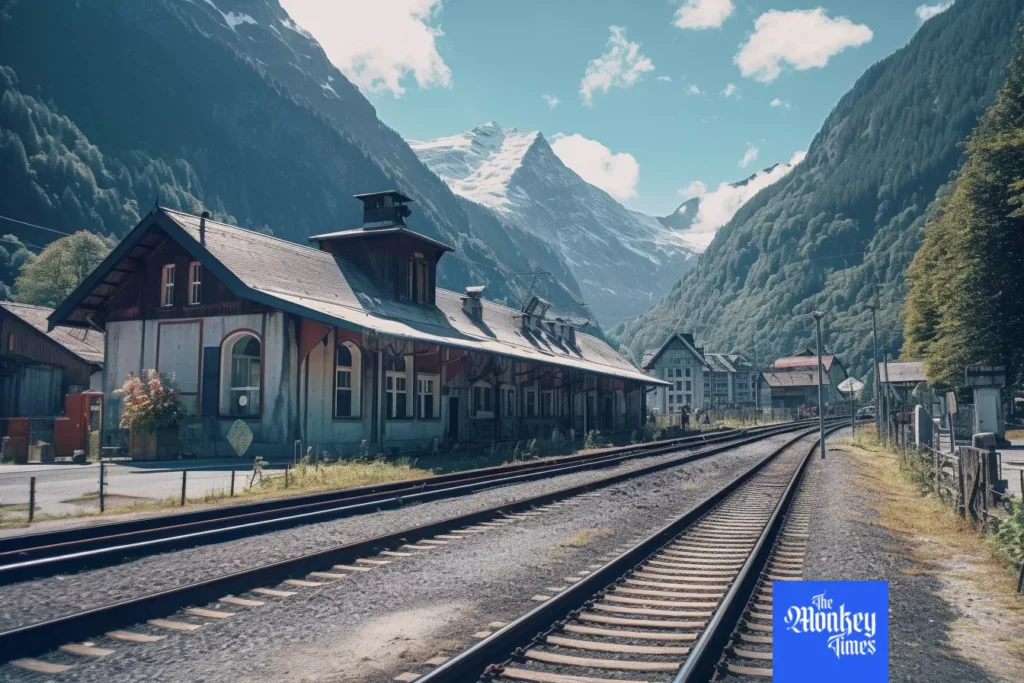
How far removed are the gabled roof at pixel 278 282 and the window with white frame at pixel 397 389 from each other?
1439 millimetres

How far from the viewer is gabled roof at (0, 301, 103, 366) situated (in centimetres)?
3588

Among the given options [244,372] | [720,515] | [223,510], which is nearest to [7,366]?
[244,372]

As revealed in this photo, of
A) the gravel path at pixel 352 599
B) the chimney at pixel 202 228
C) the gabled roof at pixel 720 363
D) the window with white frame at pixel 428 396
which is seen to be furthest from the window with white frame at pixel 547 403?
the gabled roof at pixel 720 363

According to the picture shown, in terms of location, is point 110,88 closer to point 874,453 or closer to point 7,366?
point 7,366

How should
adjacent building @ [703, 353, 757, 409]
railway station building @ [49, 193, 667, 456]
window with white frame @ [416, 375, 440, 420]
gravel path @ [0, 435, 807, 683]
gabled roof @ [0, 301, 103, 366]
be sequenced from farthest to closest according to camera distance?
adjacent building @ [703, 353, 757, 409]
gabled roof @ [0, 301, 103, 366]
window with white frame @ [416, 375, 440, 420]
railway station building @ [49, 193, 667, 456]
gravel path @ [0, 435, 807, 683]

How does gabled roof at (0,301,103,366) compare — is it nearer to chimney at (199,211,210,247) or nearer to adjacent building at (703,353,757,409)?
chimney at (199,211,210,247)

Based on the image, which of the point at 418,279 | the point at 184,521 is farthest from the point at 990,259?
the point at 184,521

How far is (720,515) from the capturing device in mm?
12172

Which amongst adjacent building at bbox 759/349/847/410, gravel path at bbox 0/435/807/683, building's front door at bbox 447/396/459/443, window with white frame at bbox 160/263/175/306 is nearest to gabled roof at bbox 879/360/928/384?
adjacent building at bbox 759/349/847/410

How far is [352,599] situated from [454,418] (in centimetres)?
2319

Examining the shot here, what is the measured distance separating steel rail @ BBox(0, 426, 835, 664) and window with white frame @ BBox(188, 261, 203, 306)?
54.2 feet

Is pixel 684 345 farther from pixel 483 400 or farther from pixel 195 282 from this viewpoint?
pixel 195 282

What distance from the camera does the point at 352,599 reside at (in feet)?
22.5

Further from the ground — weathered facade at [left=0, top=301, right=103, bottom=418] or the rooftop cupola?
the rooftop cupola
